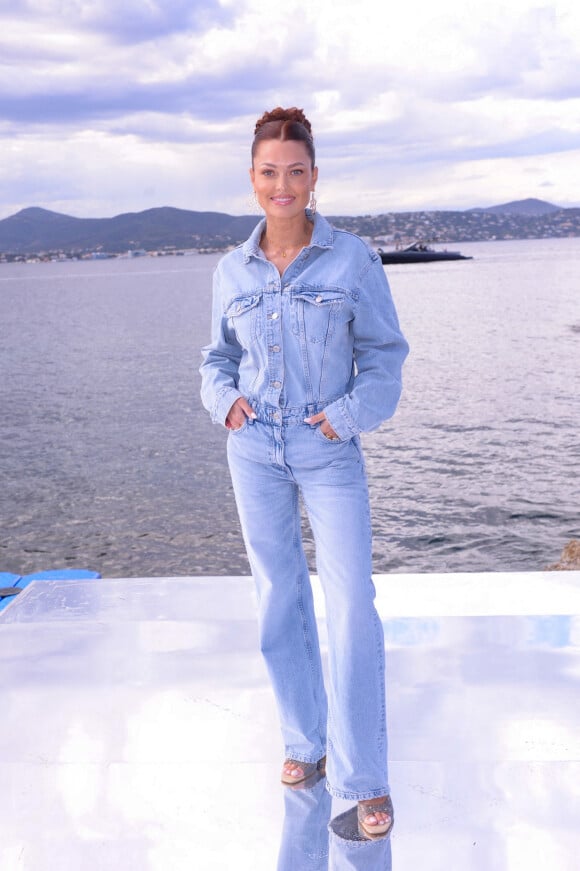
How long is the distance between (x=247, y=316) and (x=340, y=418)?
17.2 inches

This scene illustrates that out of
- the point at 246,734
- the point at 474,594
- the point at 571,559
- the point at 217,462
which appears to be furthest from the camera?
the point at 217,462

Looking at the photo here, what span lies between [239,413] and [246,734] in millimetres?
1181

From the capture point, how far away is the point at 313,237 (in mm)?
2818

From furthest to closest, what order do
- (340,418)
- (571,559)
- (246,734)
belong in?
(571,559) → (246,734) → (340,418)

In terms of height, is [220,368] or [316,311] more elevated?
[316,311]

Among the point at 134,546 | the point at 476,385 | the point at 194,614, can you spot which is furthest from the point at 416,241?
the point at 194,614

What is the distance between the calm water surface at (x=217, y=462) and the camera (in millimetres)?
16797

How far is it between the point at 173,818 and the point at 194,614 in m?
1.42

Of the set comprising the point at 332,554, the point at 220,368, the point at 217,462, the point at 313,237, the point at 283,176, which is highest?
the point at 283,176

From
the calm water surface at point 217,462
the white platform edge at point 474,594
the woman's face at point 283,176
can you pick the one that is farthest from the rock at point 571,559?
the woman's face at point 283,176

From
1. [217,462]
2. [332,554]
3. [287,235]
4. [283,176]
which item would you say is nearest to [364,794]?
[332,554]

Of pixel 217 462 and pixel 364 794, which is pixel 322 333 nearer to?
pixel 364 794

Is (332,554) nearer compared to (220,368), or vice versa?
(332,554)

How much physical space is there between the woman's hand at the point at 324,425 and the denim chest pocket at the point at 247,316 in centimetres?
31
